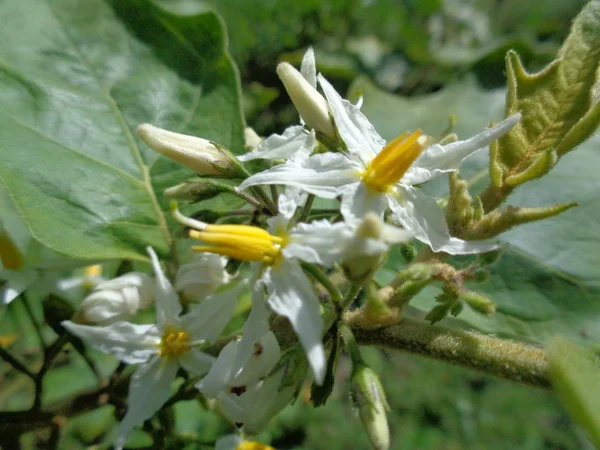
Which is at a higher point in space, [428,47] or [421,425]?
[428,47]

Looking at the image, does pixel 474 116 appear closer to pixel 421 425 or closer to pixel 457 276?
pixel 457 276

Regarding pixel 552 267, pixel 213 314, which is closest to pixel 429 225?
pixel 213 314

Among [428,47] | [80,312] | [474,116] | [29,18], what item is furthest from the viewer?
[428,47]

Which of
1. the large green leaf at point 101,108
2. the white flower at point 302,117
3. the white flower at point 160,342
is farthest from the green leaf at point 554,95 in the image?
the large green leaf at point 101,108

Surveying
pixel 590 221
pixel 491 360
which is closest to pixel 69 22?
pixel 491 360

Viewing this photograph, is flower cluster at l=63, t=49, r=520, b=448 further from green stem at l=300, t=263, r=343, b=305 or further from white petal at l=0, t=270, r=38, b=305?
white petal at l=0, t=270, r=38, b=305

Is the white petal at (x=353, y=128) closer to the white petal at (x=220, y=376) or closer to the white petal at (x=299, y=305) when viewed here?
the white petal at (x=299, y=305)
